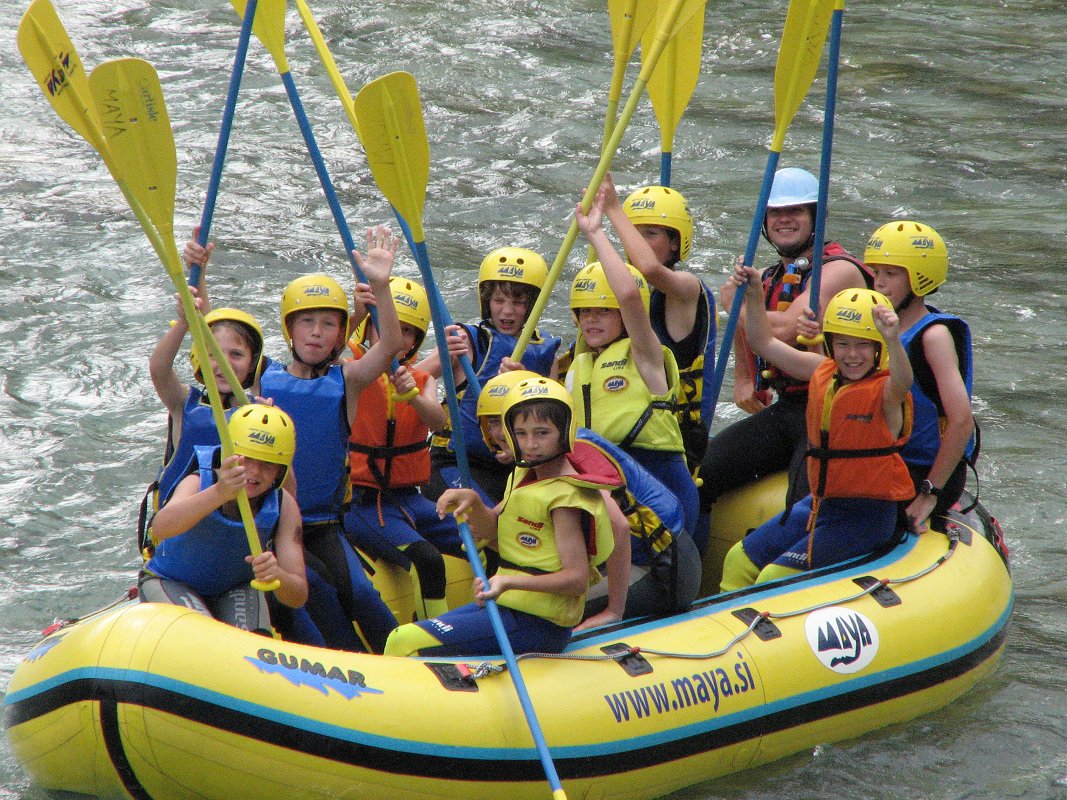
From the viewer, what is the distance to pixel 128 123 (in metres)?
4.18

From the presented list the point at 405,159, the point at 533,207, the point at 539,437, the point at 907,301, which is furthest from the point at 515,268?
the point at 533,207

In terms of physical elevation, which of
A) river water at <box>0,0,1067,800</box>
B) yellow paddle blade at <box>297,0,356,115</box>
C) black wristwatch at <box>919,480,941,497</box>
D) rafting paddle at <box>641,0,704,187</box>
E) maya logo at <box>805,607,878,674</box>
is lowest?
river water at <box>0,0,1067,800</box>

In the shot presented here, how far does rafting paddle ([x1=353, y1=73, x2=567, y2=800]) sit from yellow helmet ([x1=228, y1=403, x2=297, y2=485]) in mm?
589

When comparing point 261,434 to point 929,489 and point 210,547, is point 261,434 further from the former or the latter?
point 929,489

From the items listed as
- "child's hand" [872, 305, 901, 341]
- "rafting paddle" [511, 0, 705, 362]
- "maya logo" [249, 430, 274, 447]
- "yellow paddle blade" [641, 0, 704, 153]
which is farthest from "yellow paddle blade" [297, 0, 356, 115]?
"child's hand" [872, 305, 901, 341]

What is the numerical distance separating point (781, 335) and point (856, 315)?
0.83m

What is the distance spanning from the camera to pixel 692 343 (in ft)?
17.9

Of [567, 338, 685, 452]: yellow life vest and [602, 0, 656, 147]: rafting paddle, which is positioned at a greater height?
[602, 0, 656, 147]: rafting paddle

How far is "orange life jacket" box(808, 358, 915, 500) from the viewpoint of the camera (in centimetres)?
504

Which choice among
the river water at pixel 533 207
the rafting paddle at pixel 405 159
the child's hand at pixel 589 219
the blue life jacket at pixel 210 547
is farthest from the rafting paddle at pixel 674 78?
the river water at pixel 533 207

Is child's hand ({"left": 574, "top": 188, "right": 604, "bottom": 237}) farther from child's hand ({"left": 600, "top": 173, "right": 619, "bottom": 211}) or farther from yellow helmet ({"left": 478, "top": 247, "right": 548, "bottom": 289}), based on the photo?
yellow helmet ({"left": 478, "top": 247, "right": 548, "bottom": 289})

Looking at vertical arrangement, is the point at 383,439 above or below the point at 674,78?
below

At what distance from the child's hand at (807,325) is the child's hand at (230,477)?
249cm

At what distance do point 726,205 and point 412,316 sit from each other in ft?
23.7
